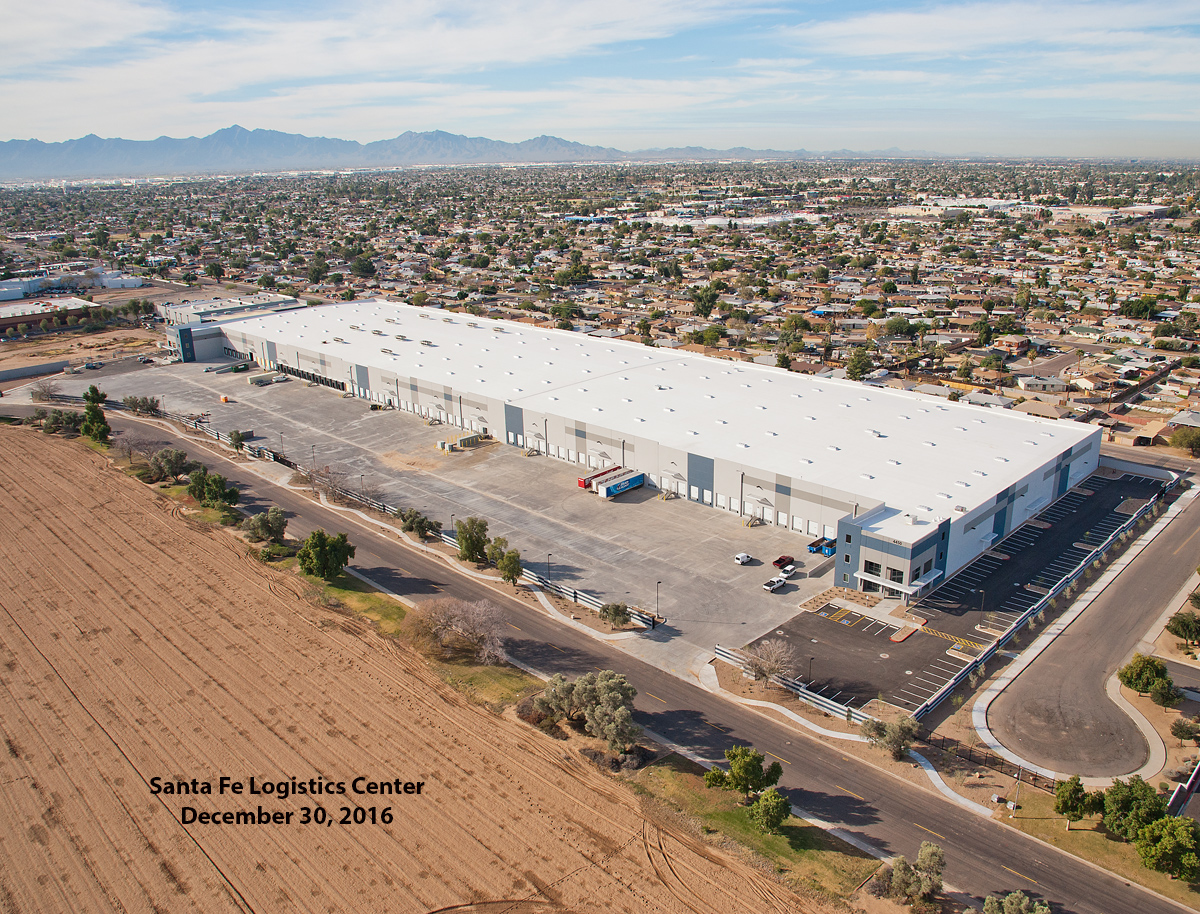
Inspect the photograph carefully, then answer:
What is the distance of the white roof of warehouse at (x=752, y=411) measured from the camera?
5353cm

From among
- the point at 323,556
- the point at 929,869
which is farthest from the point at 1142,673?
the point at 323,556

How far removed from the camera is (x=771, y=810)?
28.9 meters

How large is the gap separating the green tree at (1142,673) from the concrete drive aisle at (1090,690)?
1182 millimetres

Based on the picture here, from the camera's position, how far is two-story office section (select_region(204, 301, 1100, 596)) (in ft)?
160

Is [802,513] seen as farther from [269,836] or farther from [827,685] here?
[269,836]

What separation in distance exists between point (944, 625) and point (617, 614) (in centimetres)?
1766

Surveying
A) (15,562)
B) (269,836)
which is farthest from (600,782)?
(15,562)

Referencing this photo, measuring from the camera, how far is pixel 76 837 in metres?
29.9

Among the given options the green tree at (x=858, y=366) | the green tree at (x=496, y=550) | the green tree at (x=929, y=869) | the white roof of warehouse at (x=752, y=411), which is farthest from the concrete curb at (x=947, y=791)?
the green tree at (x=858, y=366)

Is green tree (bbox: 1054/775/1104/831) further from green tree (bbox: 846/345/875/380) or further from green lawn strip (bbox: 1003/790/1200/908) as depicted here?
green tree (bbox: 846/345/875/380)

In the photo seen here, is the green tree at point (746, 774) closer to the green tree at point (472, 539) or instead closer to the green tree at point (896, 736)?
the green tree at point (896, 736)

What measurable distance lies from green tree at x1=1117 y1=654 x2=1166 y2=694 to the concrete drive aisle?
1.18 m

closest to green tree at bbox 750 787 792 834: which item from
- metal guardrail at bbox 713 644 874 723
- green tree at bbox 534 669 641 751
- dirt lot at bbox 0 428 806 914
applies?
dirt lot at bbox 0 428 806 914

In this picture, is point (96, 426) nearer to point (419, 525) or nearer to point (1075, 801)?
point (419, 525)
